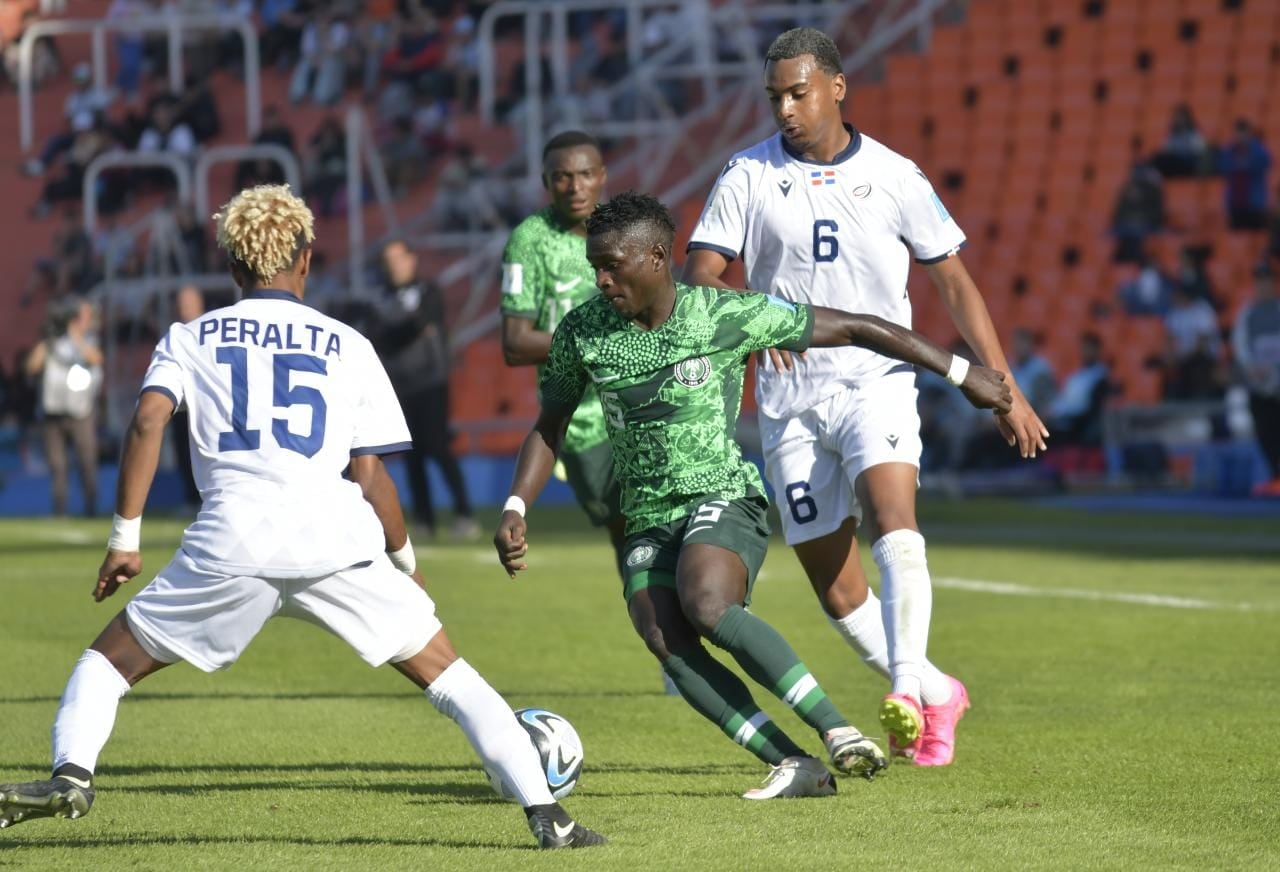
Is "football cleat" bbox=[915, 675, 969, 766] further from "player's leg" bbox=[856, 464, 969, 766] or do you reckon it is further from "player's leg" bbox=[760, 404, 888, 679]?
"player's leg" bbox=[760, 404, 888, 679]

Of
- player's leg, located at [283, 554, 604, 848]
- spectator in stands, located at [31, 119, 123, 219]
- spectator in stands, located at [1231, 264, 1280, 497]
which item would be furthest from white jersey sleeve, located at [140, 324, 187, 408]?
spectator in stands, located at [31, 119, 123, 219]

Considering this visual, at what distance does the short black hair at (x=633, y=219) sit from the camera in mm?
6273

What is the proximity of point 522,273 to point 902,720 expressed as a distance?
338 centimetres

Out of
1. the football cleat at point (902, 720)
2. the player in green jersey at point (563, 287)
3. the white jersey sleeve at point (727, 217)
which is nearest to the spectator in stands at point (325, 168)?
the player in green jersey at point (563, 287)

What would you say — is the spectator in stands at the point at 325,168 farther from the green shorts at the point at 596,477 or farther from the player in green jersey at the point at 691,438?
the player in green jersey at the point at 691,438

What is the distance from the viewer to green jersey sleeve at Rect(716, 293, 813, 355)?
20.9 ft

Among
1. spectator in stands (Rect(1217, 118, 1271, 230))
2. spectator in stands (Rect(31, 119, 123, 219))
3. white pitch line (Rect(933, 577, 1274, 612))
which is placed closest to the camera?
white pitch line (Rect(933, 577, 1274, 612))

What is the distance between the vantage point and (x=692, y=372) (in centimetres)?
638

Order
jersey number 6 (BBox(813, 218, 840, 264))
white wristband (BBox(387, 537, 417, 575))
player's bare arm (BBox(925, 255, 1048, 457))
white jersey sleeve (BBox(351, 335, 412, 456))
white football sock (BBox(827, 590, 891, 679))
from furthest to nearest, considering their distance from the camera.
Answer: white football sock (BBox(827, 590, 891, 679)) → jersey number 6 (BBox(813, 218, 840, 264)) → player's bare arm (BBox(925, 255, 1048, 457)) → white wristband (BBox(387, 537, 417, 575)) → white jersey sleeve (BBox(351, 335, 412, 456))

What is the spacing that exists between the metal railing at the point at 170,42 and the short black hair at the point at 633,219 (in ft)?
72.1

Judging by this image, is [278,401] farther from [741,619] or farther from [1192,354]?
[1192,354]

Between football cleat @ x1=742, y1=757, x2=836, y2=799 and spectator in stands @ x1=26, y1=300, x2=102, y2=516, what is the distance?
1657 cm

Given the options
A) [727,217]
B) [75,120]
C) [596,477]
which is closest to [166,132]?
[75,120]

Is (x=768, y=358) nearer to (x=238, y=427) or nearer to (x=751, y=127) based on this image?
(x=238, y=427)
